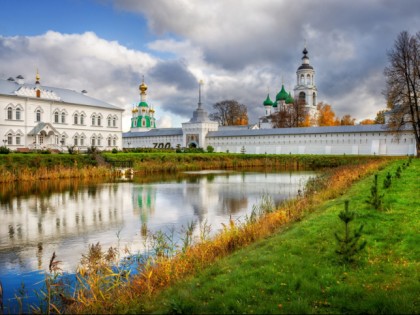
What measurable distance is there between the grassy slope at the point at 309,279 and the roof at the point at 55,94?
32.8m

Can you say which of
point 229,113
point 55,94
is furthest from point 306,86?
point 55,94

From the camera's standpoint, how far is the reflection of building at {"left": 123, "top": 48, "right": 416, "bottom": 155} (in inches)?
1542

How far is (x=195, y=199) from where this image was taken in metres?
13.3

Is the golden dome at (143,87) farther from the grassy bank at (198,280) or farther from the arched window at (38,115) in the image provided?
the grassy bank at (198,280)

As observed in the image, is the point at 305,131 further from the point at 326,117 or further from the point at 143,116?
the point at 143,116

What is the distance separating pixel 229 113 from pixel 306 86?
44.8 feet

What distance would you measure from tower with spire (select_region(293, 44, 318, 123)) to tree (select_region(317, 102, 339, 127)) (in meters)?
2.54

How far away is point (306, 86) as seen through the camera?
68.0 m

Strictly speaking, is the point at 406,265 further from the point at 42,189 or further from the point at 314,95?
the point at 314,95

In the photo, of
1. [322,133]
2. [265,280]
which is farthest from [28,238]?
[322,133]

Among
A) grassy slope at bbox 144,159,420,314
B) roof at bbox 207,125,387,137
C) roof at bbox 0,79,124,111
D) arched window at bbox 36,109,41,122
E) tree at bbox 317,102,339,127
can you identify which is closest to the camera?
grassy slope at bbox 144,159,420,314

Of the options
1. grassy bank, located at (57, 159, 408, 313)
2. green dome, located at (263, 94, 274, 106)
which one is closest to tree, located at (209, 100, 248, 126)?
green dome, located at (263, 94, 274, 106)

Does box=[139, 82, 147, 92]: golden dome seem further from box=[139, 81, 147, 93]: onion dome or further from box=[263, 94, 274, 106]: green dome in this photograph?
box=[263, 94, 274, 106]: green dome

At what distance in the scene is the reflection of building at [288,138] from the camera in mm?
39156
